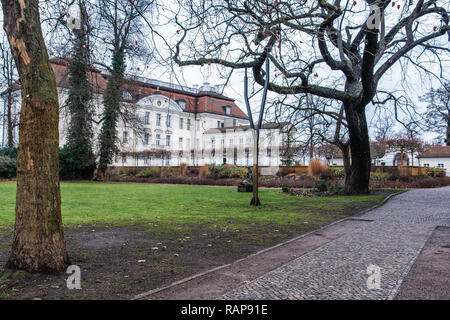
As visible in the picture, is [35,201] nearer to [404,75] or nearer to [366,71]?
[366,71]

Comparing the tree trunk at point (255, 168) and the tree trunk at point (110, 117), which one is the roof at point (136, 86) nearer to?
the tree trunk at point (110, 117)

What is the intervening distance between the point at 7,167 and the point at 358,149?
26644 mm

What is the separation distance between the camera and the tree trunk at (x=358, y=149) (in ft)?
48.0

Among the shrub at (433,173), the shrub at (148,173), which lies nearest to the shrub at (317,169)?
the shrub at (433,173)

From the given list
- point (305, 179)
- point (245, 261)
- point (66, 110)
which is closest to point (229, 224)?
point (245, 261)

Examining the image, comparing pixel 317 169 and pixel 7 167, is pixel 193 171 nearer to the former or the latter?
pixel 317 169

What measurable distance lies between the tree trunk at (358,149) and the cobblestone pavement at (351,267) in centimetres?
741

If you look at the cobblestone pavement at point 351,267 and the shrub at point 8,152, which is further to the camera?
the shrub at point 8,152

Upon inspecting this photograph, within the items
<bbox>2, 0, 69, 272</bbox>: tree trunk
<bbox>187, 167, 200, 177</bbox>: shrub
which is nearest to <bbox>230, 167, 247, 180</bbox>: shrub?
<bbox>187, 167, 200, 177</bbox>: shrub

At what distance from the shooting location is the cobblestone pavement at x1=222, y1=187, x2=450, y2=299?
11.6 ft

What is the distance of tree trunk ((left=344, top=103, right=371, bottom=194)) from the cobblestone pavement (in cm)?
741

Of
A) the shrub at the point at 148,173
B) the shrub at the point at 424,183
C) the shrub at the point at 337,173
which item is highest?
the shrub at the point at 337,173

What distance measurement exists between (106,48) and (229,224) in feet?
14.9

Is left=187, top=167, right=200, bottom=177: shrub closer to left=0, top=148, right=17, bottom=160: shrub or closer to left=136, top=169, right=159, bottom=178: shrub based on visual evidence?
left=136, top=169, right=159, bottom=178: shrub
